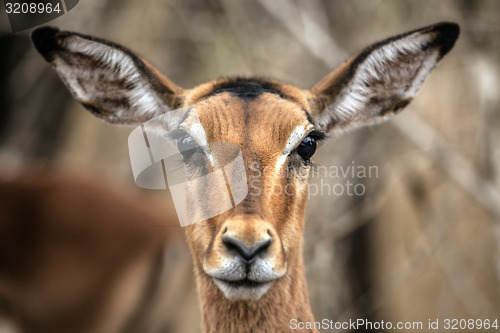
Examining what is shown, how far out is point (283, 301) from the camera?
13.1 feet

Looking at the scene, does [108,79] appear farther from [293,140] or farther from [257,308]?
[257,308]

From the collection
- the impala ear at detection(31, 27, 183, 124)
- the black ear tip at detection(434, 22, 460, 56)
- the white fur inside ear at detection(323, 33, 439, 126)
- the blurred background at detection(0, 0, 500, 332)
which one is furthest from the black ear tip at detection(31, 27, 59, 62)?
the blurred background at detection(0, 0, 500, 332)

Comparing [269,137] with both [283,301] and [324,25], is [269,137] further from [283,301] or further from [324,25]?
[324,25]

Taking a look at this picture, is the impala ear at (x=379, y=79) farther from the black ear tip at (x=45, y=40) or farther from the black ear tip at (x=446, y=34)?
the black ear tip at (x=45, y=40)

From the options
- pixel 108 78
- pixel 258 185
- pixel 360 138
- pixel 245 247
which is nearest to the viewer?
pixel 245 247

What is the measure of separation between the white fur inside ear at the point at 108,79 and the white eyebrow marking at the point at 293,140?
1145mm

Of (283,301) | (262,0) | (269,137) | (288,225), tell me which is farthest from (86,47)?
(262,0)

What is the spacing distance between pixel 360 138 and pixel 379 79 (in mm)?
4299

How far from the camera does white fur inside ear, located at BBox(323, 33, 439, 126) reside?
422 cm

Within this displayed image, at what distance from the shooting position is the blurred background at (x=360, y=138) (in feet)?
24.1

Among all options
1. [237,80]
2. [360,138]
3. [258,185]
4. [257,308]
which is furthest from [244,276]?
[360,138]

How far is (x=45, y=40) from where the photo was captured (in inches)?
151

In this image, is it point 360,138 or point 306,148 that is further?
point 360,138

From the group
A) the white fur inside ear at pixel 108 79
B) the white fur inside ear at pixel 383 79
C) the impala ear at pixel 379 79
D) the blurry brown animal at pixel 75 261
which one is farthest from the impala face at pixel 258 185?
the blurry brown animal at pixel 75 261
